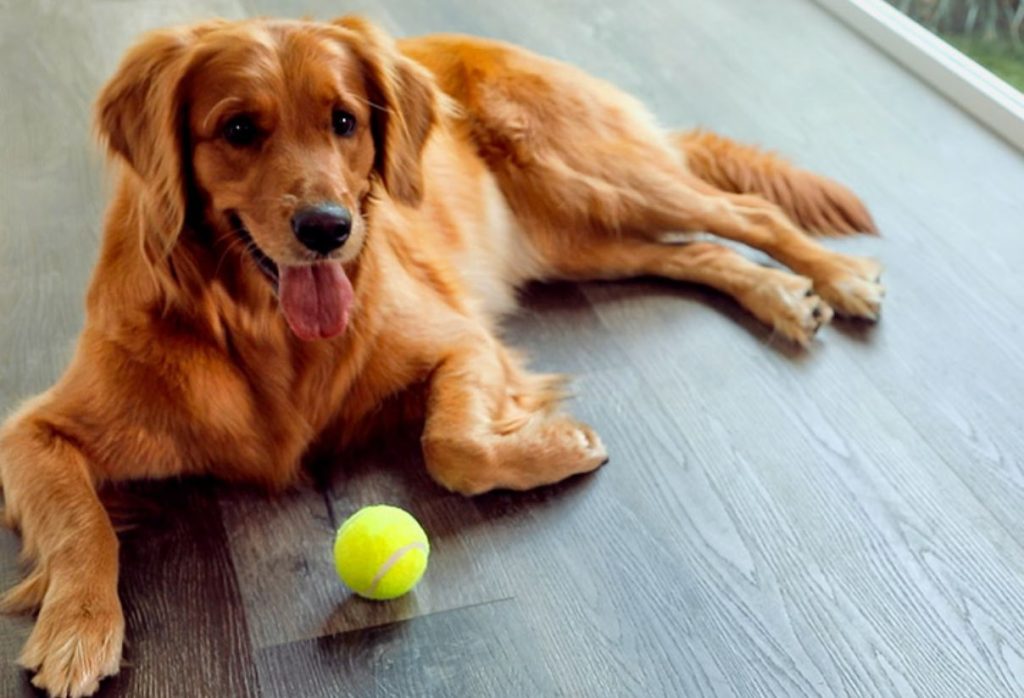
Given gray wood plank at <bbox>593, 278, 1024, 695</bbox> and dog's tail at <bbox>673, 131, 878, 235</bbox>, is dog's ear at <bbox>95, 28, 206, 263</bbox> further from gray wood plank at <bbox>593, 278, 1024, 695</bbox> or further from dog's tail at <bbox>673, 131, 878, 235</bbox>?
dog's tail at <bbox>673, 131, 878, 235</bbox>

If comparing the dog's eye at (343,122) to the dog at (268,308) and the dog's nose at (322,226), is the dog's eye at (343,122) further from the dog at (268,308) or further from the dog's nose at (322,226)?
the dog's nose at (322,226)

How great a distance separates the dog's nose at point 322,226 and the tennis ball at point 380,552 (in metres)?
0.42

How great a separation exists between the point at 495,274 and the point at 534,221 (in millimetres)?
184

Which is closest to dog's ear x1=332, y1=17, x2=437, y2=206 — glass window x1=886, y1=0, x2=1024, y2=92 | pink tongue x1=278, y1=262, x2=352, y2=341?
pink tongue x1=278, y1=262, x2=352, y2=341

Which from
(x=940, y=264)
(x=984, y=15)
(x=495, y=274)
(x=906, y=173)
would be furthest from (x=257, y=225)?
(x=984, y=15)

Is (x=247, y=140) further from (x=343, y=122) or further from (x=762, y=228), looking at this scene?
(x=762, y=228)

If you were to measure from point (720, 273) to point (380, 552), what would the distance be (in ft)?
3.96

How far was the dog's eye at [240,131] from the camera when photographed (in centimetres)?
198

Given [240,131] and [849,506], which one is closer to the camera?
[240,131]

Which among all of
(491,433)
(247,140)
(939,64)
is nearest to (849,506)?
(491,433)

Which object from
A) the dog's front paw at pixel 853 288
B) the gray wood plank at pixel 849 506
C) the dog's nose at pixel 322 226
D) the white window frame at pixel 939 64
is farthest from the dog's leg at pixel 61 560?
the white window frame at pixel 939 64

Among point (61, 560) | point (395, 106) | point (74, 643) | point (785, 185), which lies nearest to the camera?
point (74, 643)

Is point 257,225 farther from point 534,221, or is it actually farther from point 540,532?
point 534,221

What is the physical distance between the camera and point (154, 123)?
198 cm
